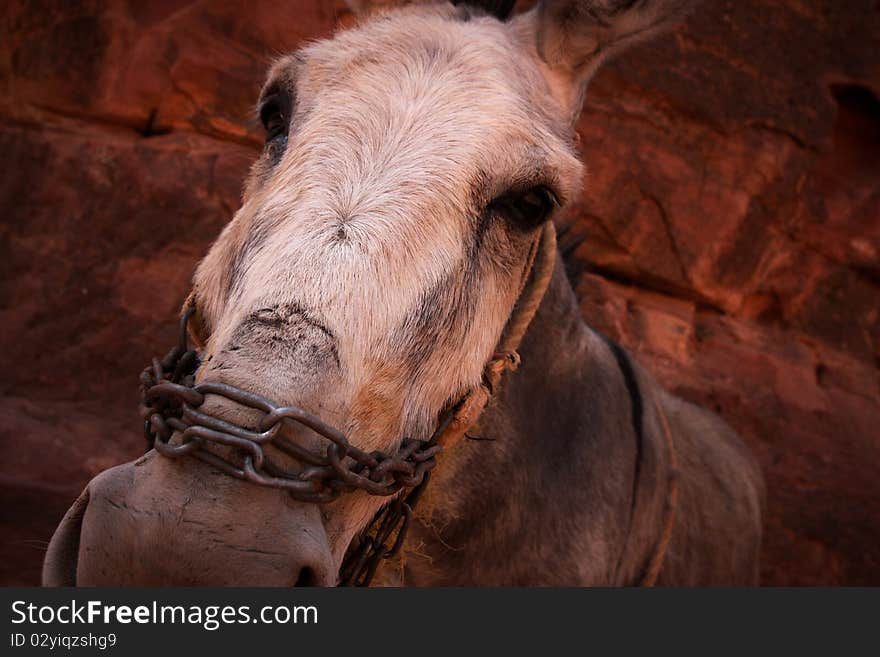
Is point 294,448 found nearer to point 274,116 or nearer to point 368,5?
point 274,116

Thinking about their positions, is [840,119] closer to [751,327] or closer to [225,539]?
[751,327]

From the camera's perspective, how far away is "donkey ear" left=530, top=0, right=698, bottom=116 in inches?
99.9

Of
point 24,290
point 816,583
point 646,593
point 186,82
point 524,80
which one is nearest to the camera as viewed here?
point 646,593

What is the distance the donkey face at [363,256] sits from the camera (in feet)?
4.83

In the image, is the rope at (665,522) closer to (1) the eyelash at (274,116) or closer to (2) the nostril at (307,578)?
(2) the nostril at (307,578)

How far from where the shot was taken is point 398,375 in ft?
5.96

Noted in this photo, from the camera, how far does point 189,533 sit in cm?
142

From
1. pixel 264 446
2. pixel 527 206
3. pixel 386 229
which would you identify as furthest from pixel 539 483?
pixel 264 446

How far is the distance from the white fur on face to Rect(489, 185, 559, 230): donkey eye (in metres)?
0.03

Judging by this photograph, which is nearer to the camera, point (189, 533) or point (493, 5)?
point (189, 533)

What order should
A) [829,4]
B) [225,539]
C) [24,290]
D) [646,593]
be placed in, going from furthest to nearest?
[829,4]
[24,290]
[646,593]
[225,539]

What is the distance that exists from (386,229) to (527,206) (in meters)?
0.53

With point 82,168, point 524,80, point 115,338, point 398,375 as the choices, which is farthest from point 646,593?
point 82,168

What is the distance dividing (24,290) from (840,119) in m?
5.03
